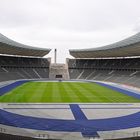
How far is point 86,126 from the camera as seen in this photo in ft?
77.2

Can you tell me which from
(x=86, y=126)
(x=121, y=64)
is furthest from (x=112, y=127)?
(x=121, y=64)

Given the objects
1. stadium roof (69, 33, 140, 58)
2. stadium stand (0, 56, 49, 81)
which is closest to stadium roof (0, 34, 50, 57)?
stadium stand (0, 56, 49, 81)

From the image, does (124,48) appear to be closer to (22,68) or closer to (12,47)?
(12,47)

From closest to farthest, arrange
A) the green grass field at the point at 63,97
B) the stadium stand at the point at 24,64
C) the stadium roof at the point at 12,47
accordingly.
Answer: the green grass field at the point at 63,97 → the stadium roof at the point at 12,47 → the stadium stand at the point at 24,64

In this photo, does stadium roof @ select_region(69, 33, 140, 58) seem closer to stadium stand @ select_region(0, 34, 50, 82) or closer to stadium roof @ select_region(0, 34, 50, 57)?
stadium stand @ select_region(0, 34, 50, 82)

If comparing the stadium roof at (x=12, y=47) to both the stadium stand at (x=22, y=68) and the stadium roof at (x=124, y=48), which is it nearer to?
the stadium stand at (x=22, y=68)

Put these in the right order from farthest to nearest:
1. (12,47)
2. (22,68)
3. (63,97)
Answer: (22,68), (12,47), (63,97)

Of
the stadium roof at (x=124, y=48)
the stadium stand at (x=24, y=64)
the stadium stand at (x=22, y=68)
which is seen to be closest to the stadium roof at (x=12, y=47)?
the stadium stand at (x=24, y=64)

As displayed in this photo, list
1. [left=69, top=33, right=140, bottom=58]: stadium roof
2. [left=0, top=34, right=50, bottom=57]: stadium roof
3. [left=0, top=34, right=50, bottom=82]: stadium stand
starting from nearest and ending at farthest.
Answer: [left=69, top=33, right=140, bottom=58]: stadium roof → [left=0, top=34, right=50, bottom=57]: stadium roof → [left=0, top=34, right=50, bottom=82]: stadium stand

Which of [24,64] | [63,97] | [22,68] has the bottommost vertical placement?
[63,97]

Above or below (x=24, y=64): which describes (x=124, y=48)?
above

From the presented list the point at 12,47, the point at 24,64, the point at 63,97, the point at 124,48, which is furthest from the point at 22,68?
the point at 63,97

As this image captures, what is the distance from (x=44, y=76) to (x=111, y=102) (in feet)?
185

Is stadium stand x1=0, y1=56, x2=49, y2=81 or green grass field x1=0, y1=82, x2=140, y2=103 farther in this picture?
stadium stand x1=0, y1=56, x2=49, y2=81
